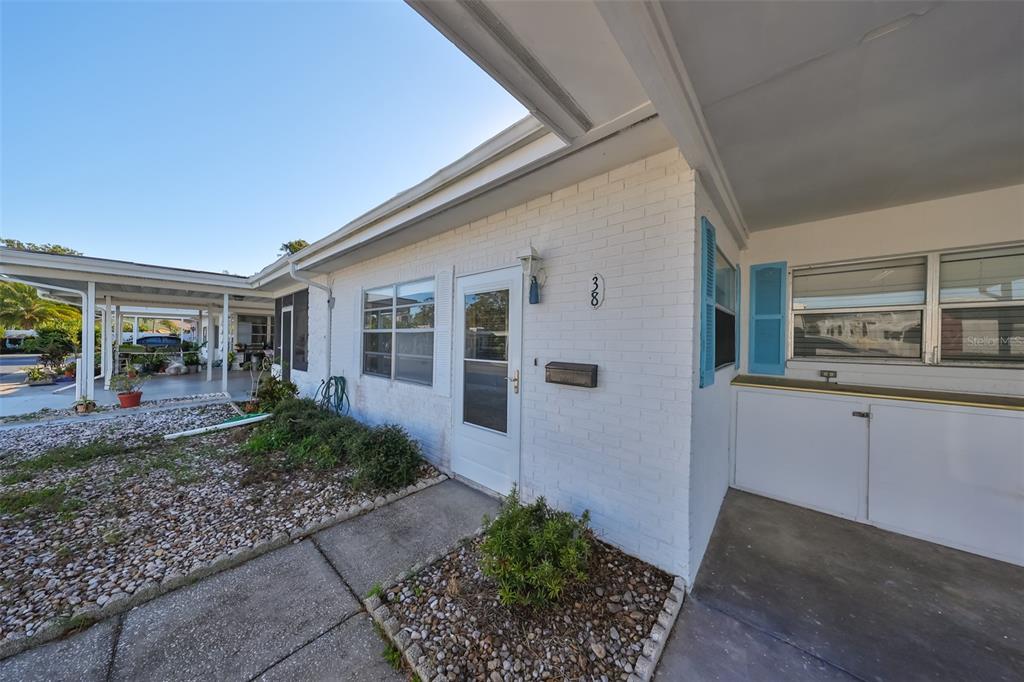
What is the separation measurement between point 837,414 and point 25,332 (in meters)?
32.8

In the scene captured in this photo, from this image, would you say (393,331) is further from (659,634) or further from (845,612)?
(845,612)

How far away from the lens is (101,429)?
514cm

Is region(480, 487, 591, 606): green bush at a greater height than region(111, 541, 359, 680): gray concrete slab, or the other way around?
region(480, 487, 591, 606): green bush

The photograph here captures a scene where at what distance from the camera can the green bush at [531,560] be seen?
1773 mm

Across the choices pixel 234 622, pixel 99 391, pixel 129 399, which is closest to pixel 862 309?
pixel 234 622

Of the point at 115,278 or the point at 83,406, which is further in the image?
the point at 115,278

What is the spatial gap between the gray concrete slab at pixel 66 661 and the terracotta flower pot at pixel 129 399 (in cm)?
710

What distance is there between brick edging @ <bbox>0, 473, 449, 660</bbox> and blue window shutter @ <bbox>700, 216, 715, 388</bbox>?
291 cm

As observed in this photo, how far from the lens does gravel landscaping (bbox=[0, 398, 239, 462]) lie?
439 cm

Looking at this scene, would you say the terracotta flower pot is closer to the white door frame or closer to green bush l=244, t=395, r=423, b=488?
green bush l=244, t=395, r=423, b=488

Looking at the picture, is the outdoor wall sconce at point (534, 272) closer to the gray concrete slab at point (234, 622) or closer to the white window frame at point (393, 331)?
the white window frame at point (393, 331)

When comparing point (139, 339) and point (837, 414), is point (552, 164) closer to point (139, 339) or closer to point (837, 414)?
point (837, 414)

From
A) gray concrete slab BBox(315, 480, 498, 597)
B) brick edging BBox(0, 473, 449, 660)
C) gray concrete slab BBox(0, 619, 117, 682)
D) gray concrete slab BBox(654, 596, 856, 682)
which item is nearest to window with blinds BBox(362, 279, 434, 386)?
gray concrete slab BBox(315, 480, 498, 597)

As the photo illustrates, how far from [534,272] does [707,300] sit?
1307 mm
